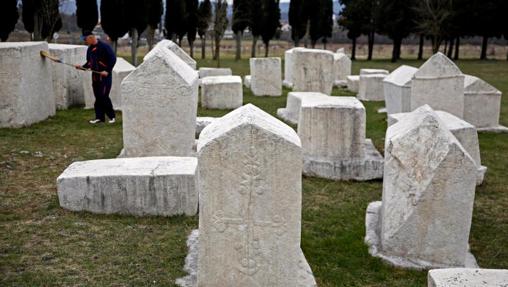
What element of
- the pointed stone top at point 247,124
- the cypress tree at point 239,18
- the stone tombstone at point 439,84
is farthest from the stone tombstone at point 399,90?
the cypress tree at point 239,18

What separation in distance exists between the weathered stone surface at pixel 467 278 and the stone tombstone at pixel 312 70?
10.8 meters

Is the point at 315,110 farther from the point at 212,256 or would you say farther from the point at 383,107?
the point at 383,107

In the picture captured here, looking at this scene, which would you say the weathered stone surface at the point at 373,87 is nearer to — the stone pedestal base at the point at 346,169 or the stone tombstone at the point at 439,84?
the stone tombstone at the point at 439,84

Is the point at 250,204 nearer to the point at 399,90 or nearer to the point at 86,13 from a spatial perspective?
the point at 399,90

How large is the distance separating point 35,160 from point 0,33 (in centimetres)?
1696

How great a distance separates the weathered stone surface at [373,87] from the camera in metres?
16.8

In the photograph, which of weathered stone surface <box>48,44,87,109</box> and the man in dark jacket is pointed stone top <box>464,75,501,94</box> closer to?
the man in dark jacket

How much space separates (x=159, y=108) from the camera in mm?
7746

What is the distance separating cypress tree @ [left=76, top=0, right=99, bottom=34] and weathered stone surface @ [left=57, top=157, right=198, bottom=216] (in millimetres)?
21792

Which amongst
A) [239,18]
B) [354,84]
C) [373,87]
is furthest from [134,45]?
[373,87]

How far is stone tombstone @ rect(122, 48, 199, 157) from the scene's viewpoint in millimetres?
7672

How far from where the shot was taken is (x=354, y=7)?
119 feet

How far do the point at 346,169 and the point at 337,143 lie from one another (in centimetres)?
40

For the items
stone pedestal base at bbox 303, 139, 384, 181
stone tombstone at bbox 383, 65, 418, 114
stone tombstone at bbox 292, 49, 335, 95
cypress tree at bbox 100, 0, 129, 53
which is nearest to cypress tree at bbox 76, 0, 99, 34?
cypress tree at bbox 100, 0, 129, 53
